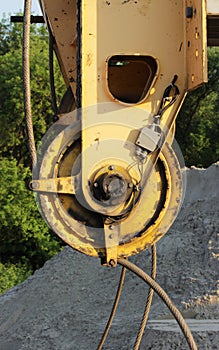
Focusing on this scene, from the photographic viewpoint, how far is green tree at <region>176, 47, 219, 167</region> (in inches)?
899

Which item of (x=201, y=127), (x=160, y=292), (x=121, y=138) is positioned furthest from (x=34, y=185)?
(x=201, y=127)

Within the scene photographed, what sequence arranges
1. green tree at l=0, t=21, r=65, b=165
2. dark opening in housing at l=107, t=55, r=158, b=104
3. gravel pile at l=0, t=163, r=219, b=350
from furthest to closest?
green tree at l=0, t=21, r=65, b=165 < gravel pile at l=0, t=163, r=219, b=350 < dark opening in housing at l=107, t=55, r=158, b=104

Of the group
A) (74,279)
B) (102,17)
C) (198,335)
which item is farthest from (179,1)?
(74,279)

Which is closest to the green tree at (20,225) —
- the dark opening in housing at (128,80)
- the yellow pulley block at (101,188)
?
the dark opening in housing at (128,80)

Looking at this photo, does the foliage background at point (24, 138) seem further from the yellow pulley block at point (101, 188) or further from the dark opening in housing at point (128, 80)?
the yellow pulley block at point (101, 188)

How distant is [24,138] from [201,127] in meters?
5.30

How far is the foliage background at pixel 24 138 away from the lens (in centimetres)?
1928

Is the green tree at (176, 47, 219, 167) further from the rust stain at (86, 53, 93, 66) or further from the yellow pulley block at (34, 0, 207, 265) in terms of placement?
the rust stain at (86, 53, 93, 66)

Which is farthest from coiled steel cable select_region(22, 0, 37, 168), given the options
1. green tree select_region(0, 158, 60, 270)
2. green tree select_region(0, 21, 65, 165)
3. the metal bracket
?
green tree select_region(0, 21, 65, 165)

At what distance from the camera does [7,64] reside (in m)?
21.3

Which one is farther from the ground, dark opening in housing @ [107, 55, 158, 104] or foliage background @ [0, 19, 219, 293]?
dark opening in housing @ [107, 55, 158, 104]

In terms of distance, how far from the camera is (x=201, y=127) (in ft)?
75.6

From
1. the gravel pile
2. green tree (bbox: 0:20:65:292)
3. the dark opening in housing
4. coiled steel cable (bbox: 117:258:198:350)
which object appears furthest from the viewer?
green tree (bbox: 0:20:65:292)

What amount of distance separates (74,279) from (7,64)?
9.97 meters
